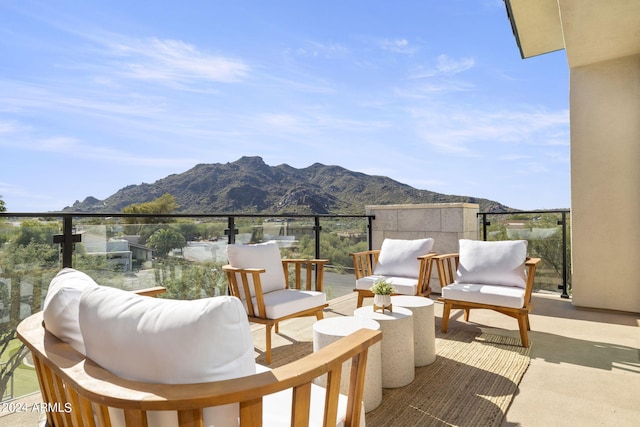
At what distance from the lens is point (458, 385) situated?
2.38 m

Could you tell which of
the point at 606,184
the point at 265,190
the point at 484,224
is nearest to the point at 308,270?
the point at 484,224

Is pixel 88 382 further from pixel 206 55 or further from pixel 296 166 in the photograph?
pixel 296 166

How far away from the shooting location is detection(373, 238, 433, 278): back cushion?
4051 mm

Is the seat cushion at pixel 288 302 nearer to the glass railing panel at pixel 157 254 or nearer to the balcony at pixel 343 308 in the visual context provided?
the balcony at pixel 343 308

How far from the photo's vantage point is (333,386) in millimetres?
1072

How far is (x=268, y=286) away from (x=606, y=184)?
4070 millimetres

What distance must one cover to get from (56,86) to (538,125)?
107 ft

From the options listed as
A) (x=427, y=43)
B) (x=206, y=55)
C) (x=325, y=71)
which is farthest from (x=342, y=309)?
(x=206, y=55)

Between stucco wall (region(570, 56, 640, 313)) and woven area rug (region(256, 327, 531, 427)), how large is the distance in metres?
2.06

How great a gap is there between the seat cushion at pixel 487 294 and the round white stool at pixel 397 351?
1113mm

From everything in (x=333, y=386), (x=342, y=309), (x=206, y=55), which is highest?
(x=206, y=55)

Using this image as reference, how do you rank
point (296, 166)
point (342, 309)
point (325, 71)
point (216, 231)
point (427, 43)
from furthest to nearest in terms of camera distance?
point (296, 166)
point (325, 71)
point (427, 43)
point (342, 309)
point (216, 231)

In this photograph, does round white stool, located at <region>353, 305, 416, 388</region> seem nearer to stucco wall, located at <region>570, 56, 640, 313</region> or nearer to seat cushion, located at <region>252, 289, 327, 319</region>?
seat cushion, located at <region>252, 289, 327, 319</region>

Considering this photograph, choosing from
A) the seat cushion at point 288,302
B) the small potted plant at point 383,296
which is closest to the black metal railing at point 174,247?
the seat cushion at point 288,302
